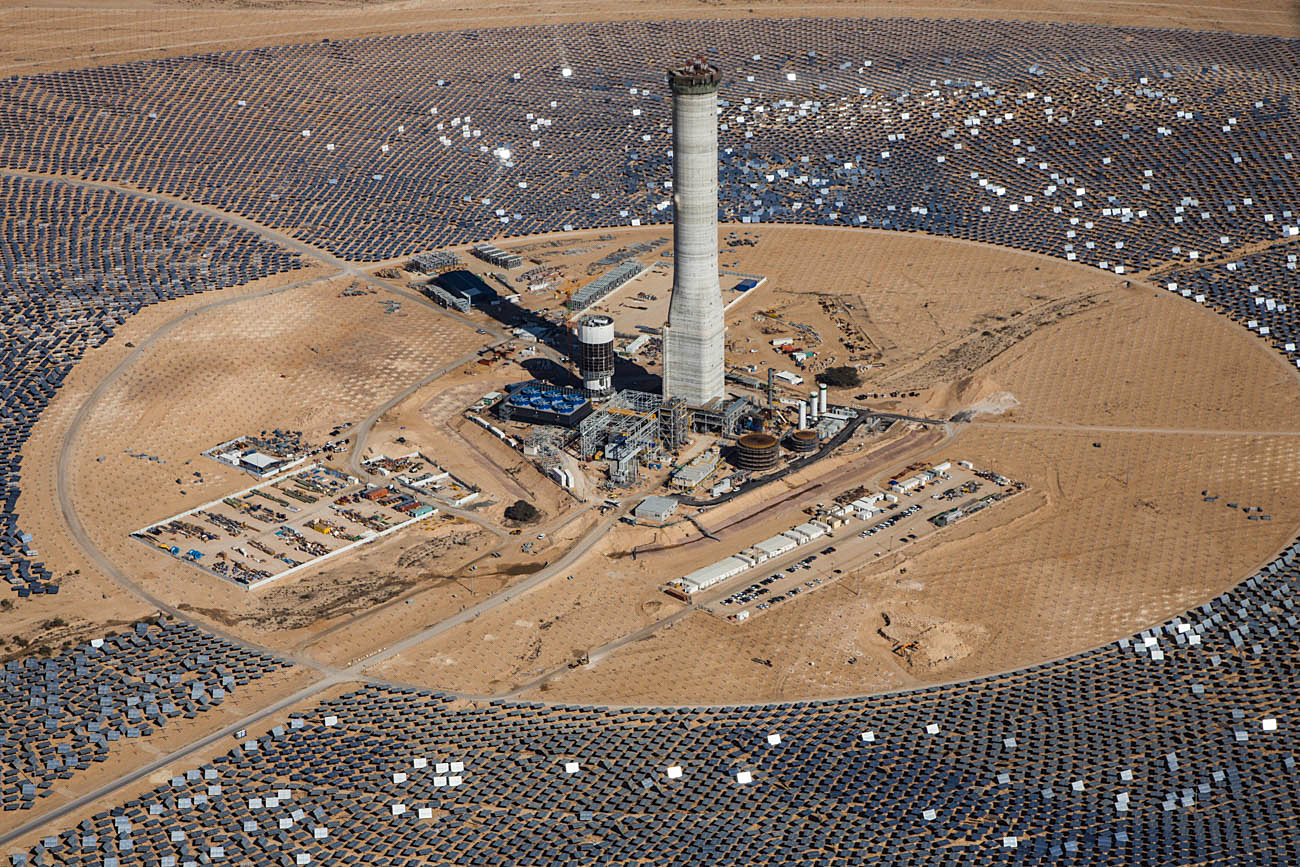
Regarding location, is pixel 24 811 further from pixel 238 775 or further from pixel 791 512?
pixel 791 512

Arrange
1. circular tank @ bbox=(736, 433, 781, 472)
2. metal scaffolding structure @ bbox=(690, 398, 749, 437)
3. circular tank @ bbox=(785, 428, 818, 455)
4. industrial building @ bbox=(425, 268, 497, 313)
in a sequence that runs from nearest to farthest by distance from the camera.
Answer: circular tank @ bbox=(736, 433, 781, 472), circular tank @ bbox=(785, 428, 818, 455), metal scaffolding structure @ bbox=(690, 398, 749, 437), industrial building @ bbox=(425, 268, 497, 313)

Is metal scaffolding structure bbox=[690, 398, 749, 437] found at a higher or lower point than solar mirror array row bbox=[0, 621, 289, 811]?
higher

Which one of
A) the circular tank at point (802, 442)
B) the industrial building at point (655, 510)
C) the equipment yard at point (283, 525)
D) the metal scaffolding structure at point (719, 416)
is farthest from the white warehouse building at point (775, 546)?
the equipment yard at point (283, 525)

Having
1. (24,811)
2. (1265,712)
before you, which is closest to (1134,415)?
(1265,712)

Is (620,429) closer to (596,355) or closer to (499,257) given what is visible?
(596,355)

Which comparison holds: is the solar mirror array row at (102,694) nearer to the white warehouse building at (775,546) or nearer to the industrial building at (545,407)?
the white warehouse building at (775,546)

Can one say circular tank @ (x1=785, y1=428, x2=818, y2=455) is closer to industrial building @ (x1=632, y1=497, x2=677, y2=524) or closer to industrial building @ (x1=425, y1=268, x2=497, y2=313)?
industrial building @ (x1=632, y1=497, x2=677, y2=524)

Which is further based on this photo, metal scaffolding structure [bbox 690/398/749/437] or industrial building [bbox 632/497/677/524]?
metal scaffolding structure [bbox 690/398/749/437]

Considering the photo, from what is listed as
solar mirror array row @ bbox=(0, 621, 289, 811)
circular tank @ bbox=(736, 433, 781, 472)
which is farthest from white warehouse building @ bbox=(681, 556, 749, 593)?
solar mirror array row @ bbox=(0, 621, 289, 811)
